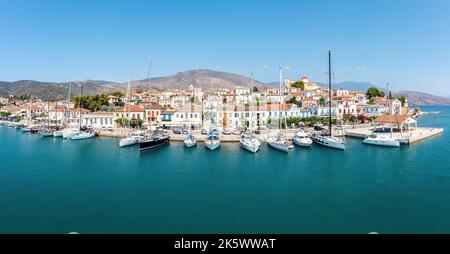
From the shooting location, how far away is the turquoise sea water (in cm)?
1129

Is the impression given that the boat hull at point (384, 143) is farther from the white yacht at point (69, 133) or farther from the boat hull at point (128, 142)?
the white yacht at point (69, 133)

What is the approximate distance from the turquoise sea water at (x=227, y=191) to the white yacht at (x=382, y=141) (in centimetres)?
145

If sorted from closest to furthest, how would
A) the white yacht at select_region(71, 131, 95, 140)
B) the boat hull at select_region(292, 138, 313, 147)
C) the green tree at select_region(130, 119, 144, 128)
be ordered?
the boat hull at select_region(292, 138, 313, 147) < the white yacht at select_region(71, 131, 95, 140) < the green tree at select_region(130, 119, 144, 128)

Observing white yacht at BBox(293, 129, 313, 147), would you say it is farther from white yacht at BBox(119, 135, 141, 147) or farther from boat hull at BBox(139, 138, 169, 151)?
white yacht at BBox(119, 135, 141, 147)

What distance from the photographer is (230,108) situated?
3925 cm

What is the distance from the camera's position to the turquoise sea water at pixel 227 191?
444 inches

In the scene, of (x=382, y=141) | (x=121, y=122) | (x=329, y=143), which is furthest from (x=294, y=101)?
(x=121, y=122)

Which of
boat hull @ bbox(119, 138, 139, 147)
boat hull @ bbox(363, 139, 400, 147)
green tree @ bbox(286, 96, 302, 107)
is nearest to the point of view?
boat hull @ bbox(363, 139, 400, 147)

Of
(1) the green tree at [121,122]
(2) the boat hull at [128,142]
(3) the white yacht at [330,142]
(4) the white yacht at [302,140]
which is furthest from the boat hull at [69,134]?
(3) the white yacht at [330,142]

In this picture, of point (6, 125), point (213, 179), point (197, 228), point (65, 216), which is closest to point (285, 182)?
point (213, 179)

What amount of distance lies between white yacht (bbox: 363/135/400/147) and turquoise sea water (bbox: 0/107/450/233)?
145cm

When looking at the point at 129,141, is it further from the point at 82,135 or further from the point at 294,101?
the point at 294,101

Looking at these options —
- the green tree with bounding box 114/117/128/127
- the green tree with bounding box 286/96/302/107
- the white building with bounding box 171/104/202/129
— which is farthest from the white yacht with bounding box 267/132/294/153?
the green tree with bounding box 286/96/302/107
